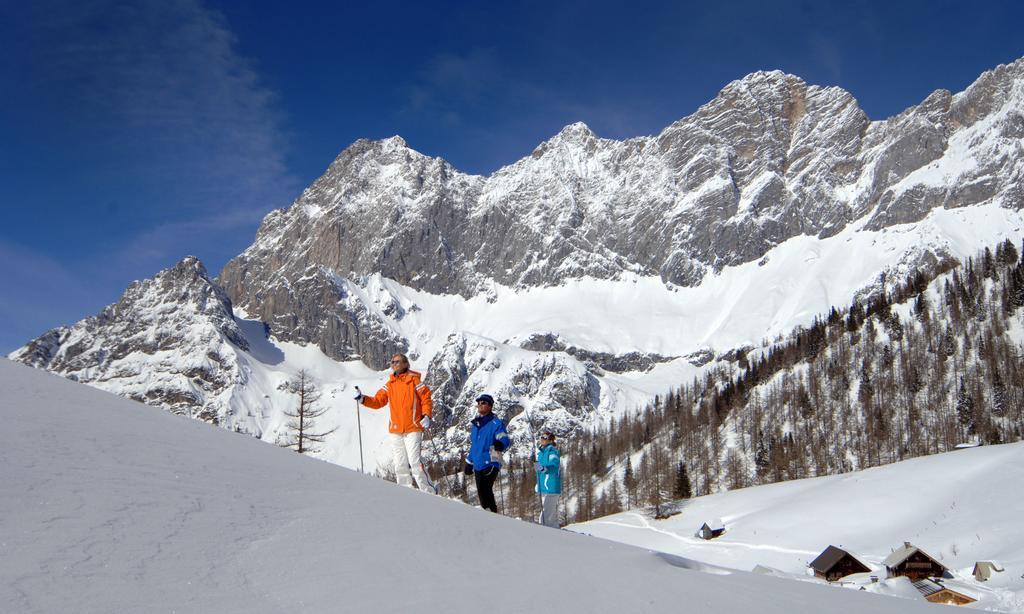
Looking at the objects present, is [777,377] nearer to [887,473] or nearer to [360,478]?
[887,473]

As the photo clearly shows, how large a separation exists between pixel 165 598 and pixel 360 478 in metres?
4.99

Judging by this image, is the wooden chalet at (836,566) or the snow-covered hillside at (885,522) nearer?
the snow-covered hillside at (885,522)

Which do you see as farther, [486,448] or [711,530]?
[711,530]

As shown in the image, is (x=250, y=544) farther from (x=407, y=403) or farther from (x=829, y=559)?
(x=829, y=559)

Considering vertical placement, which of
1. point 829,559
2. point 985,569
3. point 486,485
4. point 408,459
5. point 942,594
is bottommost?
point 942,594

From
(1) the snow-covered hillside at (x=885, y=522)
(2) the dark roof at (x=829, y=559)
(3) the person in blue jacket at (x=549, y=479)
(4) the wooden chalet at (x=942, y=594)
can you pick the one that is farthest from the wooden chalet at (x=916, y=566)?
(3) the person in blue jacket at (x=549, y=479)

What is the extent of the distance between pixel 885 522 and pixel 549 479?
128 feet

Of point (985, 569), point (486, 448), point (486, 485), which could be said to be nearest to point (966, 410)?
point (985, 569)

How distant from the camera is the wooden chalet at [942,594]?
25439mm

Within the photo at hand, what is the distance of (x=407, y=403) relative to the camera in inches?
516

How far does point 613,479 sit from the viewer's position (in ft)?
409

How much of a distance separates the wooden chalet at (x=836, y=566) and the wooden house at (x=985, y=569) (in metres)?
8.33

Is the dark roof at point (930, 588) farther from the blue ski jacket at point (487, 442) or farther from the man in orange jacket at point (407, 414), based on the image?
the man in orange jacket at point (407, 414)

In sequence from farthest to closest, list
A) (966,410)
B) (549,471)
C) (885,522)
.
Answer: (966,410) → (885,522) → (549,471)
